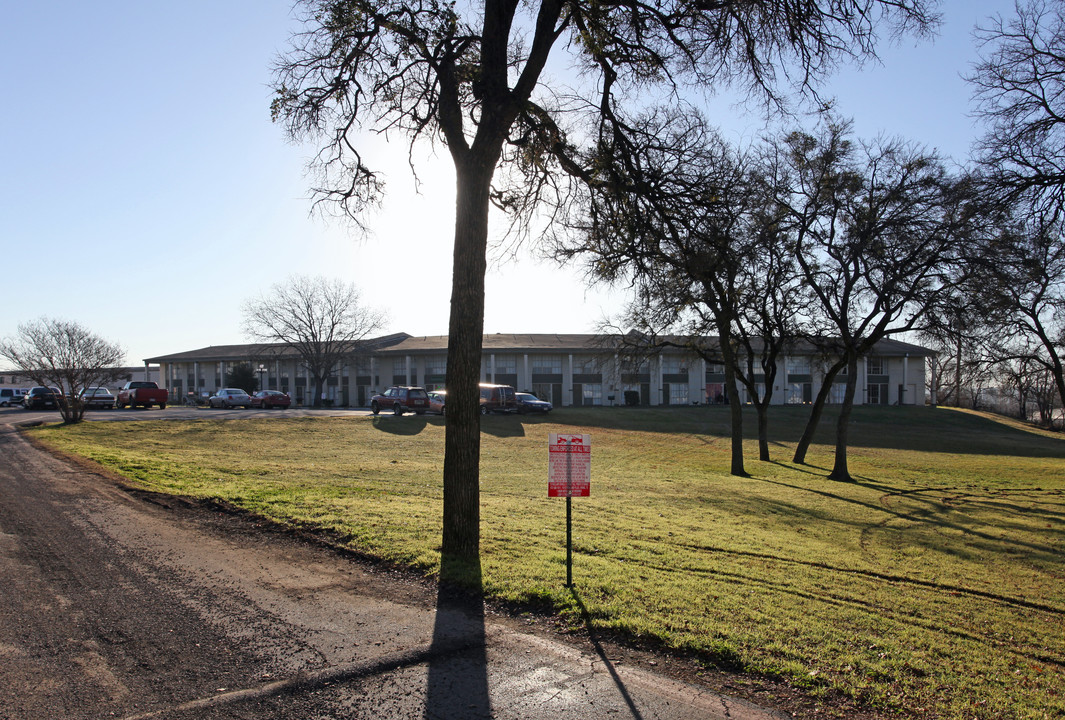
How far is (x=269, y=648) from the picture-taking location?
486cm

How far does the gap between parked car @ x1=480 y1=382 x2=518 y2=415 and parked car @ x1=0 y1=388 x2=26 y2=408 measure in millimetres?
43914

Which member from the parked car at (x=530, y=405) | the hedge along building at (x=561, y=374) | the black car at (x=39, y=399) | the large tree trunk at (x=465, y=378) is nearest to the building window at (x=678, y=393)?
the hedge along building at (x=561, y=374)

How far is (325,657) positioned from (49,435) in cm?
2526

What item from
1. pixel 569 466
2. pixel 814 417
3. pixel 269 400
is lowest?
pixel 269 400

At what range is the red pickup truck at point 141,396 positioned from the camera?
47125mm

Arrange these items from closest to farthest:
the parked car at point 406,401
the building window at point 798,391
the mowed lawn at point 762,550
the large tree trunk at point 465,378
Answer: the mowed lawn at point 762,550 < the large tree trunk at point 465,378 < the parked car at point 406,401 < the building window at point 798,391

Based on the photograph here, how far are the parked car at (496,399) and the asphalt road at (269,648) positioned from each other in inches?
1434

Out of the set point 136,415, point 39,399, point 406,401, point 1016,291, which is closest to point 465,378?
point 1016,291

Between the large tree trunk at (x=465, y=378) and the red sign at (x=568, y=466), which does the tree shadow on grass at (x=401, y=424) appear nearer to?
the large tree trunk at (x=465, y=378)

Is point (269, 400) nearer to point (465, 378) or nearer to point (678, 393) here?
point (678, 393)

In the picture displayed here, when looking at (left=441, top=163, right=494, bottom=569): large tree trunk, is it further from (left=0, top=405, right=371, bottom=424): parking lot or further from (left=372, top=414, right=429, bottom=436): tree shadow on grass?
(left=0, top=405, right=371, bottom=424): parking lot

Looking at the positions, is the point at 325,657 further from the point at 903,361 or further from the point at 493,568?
the point at 903,361

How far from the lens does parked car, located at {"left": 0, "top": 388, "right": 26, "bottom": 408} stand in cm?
5741

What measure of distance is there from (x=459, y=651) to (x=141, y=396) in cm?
5041
